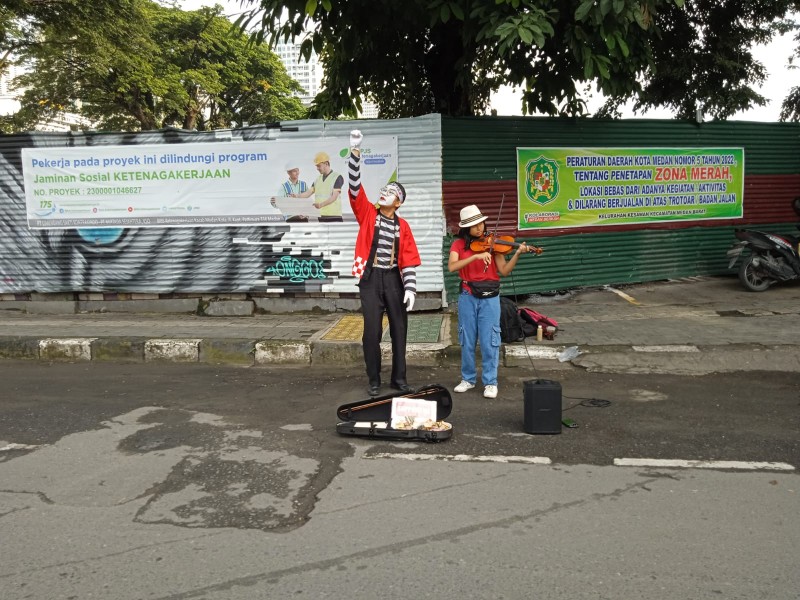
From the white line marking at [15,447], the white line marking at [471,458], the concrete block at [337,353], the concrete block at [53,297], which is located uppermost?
the concrete block at [53,297]

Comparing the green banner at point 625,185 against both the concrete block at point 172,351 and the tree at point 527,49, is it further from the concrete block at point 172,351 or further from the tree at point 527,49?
the concrete block at point 172,351

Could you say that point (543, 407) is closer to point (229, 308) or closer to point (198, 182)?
point (229, 308)

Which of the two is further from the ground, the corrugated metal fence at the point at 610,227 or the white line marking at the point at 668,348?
the corrugated metal fence at the point at 610,227

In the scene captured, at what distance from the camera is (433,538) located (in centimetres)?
357

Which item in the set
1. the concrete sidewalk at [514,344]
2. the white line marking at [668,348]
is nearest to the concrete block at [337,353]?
the concrete sidewalk at [514,344]

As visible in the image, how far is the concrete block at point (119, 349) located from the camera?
827cm

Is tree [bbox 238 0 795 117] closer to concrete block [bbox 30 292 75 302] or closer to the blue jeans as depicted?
the blue jeans

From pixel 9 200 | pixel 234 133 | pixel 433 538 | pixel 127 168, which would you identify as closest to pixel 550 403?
pixel 433 538

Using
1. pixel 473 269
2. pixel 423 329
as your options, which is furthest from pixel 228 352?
pixel 473 269

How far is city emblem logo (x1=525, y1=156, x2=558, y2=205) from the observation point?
10000 mm

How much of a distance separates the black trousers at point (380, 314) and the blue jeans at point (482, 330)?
1.92 ft

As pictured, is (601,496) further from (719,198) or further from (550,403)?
(719,198)

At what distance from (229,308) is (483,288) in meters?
4.77

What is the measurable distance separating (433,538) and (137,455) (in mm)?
2357
